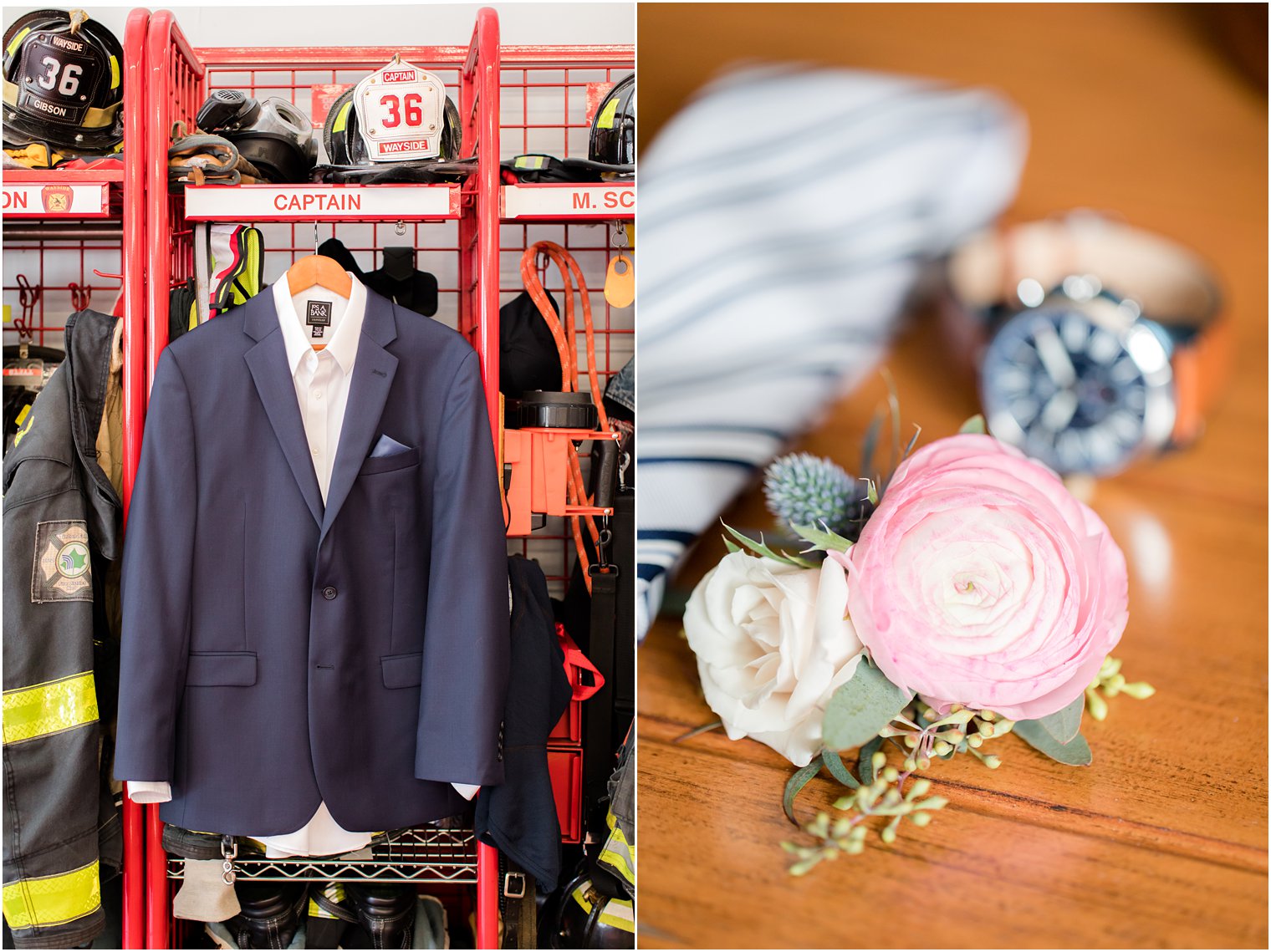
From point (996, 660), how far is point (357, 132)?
1.20m

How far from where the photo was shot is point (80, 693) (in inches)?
46.2

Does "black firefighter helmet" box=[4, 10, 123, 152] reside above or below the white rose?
above

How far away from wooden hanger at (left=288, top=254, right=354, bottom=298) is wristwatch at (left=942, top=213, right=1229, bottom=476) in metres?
0.89

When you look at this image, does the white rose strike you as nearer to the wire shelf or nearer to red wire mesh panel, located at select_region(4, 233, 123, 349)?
the wire shelf

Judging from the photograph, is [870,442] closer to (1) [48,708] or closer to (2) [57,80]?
(1) [48,708]

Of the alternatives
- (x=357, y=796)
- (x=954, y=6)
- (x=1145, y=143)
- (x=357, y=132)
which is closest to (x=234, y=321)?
(x=357, y=132)

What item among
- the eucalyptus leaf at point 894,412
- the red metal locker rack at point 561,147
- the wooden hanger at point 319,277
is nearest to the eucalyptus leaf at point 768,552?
the eucalyptus leaf at point 894,412

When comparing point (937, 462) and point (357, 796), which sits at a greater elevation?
point (937, 462)

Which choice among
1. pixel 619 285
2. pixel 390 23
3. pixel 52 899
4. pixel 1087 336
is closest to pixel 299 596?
pixel 52 899

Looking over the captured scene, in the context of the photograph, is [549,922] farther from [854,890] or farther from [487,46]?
[487,46]

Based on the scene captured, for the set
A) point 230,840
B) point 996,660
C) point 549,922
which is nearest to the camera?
point 996,660

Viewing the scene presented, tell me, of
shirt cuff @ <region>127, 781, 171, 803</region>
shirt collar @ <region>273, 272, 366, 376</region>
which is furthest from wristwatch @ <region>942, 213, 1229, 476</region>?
shirt cuff @ <region>127, 781, 171, 803</region>

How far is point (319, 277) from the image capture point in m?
1.21

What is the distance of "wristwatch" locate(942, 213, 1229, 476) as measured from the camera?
0.64 m
